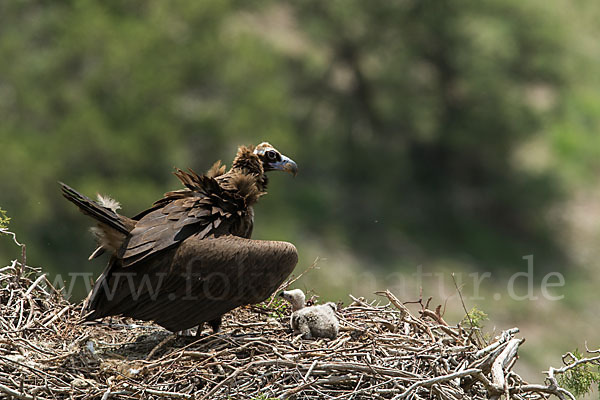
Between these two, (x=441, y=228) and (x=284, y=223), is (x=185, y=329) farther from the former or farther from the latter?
(x=441, y=228)

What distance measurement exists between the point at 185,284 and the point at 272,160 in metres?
1.78

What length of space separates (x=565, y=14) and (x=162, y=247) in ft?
85.0

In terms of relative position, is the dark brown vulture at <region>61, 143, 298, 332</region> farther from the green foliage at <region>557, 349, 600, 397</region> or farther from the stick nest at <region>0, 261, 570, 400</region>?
the green foliage at <region>557, 349, 600, 397</region>

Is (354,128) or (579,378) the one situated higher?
(354,128)

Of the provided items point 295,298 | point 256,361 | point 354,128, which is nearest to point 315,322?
point 295,298

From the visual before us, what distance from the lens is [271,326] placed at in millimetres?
7879

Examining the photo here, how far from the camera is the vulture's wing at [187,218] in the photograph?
7.38 m

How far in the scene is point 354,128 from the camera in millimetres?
30250

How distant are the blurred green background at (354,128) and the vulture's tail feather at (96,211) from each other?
13.2 meters

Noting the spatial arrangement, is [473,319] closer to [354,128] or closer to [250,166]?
[250,166]

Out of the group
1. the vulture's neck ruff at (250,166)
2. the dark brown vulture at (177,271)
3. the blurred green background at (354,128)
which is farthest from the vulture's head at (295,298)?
the blurred green background at (354,128)

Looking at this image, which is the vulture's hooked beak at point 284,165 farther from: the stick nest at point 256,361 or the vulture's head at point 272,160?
the stick nest at point 256,361

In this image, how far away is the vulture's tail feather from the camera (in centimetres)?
711

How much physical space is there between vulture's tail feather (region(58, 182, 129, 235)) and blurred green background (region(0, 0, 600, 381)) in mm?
13198
